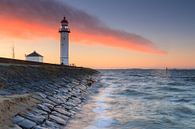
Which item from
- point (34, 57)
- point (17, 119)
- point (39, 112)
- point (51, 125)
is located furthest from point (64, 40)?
point (17, 119)

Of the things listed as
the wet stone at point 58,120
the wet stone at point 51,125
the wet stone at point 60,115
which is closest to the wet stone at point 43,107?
the wet stone at point 60,115

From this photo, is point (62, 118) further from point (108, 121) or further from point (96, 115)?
point (96, 115)

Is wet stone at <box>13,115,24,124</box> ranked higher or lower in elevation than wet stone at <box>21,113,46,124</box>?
higher

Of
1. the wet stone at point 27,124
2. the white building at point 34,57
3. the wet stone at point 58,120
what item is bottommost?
the wet stone at point 58,120

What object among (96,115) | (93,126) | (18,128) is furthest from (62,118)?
(18,128)

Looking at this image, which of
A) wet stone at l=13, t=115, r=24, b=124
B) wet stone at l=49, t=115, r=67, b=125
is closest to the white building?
wet stone at l=49, t=115, r=67, b=125

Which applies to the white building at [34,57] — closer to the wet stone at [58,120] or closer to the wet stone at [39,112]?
the wet stone at [58,120]

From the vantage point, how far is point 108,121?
12398 millimetres

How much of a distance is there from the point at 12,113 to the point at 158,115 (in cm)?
748

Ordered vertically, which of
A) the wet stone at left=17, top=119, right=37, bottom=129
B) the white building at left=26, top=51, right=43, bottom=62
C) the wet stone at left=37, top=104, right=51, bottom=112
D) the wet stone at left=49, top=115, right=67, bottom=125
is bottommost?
the wet stone at left=49, top=115, right=67, bottom=125

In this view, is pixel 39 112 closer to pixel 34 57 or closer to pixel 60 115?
pixel 60 115

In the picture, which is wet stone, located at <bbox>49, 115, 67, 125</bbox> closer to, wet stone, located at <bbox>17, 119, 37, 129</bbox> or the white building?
wet stone, located at <bbox>17, 119, 37, 129</bbox>

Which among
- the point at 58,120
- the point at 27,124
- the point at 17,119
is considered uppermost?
the point at 17,119

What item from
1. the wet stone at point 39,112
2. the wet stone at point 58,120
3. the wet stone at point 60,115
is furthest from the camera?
the wet stone at point 60,115
